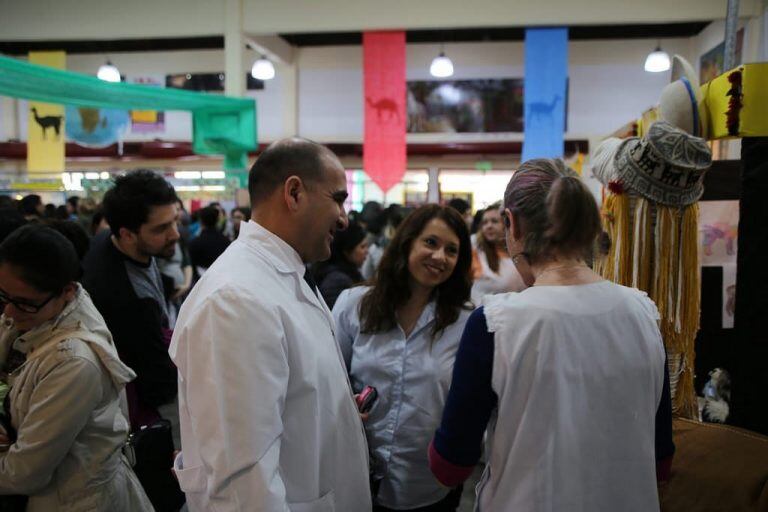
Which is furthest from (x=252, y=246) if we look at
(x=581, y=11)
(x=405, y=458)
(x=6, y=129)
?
(x=6, y=129)

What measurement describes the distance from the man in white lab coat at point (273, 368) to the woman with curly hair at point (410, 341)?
442mm

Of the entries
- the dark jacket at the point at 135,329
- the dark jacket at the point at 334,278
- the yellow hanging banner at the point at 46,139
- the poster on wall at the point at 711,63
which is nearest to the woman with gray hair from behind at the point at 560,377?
the dark jacket at the point at 135,329

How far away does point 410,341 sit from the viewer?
1893 millimetres

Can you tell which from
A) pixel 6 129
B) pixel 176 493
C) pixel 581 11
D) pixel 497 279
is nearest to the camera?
pixel 176 493

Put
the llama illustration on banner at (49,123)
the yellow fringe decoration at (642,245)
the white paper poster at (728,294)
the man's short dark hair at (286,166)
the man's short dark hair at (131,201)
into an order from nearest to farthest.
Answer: the man's short dark hair at (286,166), the yellow fringe decoration at (642,245), the man's short dark hair at (131,201), the white paper poster at (728,294), the llama illustration on banner at (49,123)

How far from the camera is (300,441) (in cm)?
118

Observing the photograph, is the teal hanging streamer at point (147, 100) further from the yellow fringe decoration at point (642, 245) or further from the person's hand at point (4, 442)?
the yellow fringe decoration at point (642, 245)

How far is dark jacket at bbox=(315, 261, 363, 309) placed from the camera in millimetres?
2929

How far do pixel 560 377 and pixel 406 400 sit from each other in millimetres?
801

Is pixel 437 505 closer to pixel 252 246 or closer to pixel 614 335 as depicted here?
pixel 614 335

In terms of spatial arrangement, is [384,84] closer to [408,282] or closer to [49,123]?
[49,123]

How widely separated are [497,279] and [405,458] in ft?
6.67

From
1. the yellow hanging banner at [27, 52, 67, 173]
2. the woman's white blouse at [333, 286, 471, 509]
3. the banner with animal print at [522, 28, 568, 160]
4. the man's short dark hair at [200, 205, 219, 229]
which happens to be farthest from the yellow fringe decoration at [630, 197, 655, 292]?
the yellow hanging banner at [27, 52, 67, 173]

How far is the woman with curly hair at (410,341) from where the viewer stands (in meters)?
1.80
